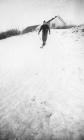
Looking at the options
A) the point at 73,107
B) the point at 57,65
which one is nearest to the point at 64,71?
the point at 57,65

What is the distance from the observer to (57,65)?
611 cm

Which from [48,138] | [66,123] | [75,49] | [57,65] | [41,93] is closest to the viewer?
[48,138]

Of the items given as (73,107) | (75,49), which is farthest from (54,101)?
(75,49)

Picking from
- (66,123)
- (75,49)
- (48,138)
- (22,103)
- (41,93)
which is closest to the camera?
(48,138)

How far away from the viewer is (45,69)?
20.2 feet

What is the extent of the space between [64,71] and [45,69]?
1.20 meters

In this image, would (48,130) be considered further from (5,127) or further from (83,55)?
(83,55)

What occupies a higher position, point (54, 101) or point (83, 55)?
point (83, 55)

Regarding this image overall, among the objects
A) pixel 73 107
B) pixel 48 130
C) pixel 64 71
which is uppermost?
pixel 64 71

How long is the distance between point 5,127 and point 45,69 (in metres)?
3.59

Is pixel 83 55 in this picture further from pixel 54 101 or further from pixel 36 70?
pixel 54 101

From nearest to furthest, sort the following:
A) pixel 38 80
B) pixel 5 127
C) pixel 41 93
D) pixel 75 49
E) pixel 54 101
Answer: pixel 5 127
pixel 54 101
pixel 41 93
pixel 38 80
pixel 75 49

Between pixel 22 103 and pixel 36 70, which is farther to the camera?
pixel 36 70

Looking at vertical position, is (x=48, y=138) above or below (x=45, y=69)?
below
